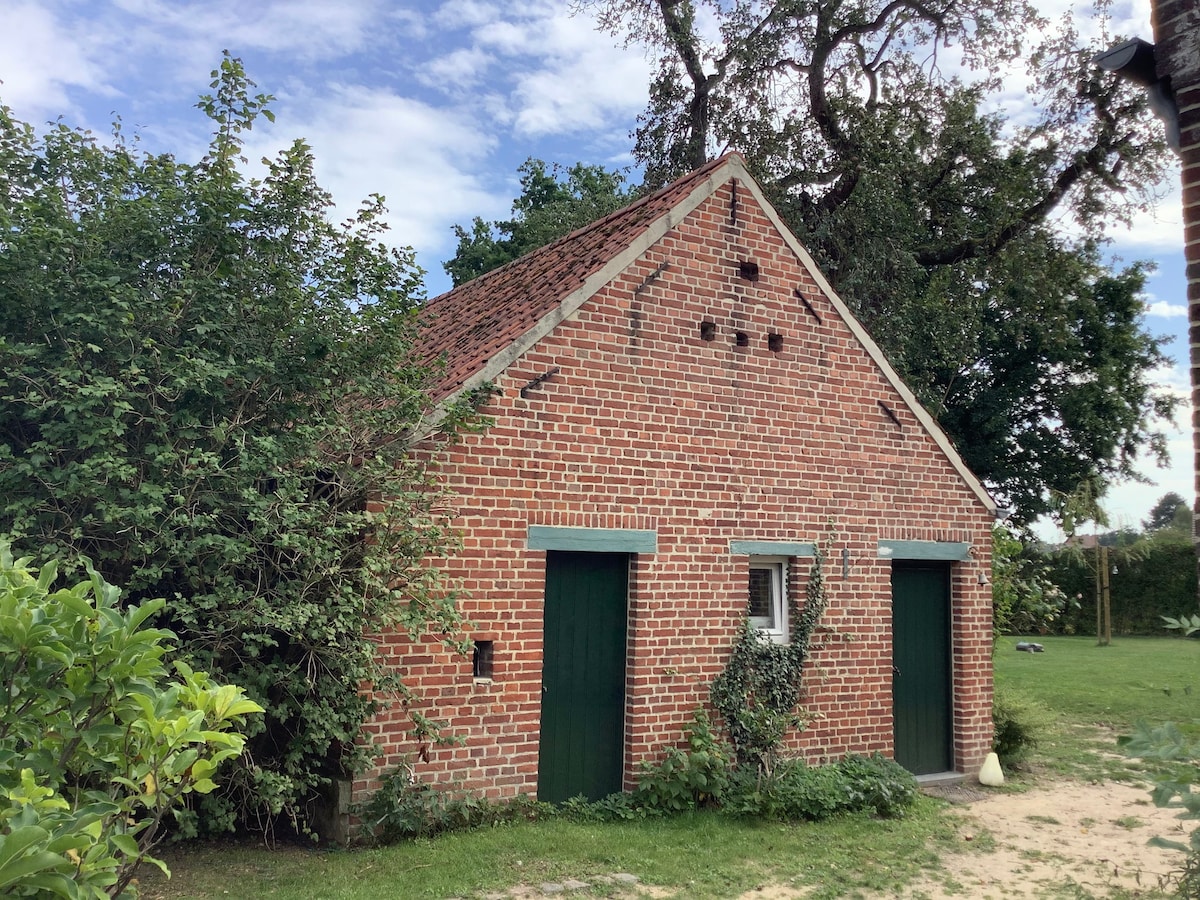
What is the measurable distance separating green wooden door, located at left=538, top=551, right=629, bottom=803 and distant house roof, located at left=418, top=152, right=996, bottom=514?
1.94m

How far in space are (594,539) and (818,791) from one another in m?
3.05

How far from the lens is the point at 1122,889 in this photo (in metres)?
6.67

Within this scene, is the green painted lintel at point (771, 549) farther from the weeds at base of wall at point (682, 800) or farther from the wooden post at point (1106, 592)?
the wooden post at point (1106, 592)

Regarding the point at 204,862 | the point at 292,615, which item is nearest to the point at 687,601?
the point at 292,615

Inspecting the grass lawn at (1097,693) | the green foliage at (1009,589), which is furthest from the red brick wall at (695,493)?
the grass lawn at (1097,693)

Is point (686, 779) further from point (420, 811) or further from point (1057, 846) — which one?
point (1057, 846)

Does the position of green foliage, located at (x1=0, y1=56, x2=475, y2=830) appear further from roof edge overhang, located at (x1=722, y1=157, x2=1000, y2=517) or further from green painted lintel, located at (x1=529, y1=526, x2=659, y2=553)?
roof edge overhang, located at (x1=722, y1=157, x2=1000, y2=517)

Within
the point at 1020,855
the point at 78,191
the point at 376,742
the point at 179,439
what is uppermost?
the point at 78,191

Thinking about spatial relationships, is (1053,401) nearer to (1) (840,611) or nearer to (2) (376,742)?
(1) (840,611)

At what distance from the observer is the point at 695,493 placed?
894cm

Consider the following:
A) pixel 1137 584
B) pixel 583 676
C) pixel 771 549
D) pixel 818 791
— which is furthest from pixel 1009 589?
pixel 1137 584

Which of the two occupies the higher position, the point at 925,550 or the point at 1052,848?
the point at 925,550

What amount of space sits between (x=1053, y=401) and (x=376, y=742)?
24.6m

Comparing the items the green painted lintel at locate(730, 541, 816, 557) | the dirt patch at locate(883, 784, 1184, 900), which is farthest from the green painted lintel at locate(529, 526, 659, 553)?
the dirt patch at locate(883, 784, 1184, 900)
